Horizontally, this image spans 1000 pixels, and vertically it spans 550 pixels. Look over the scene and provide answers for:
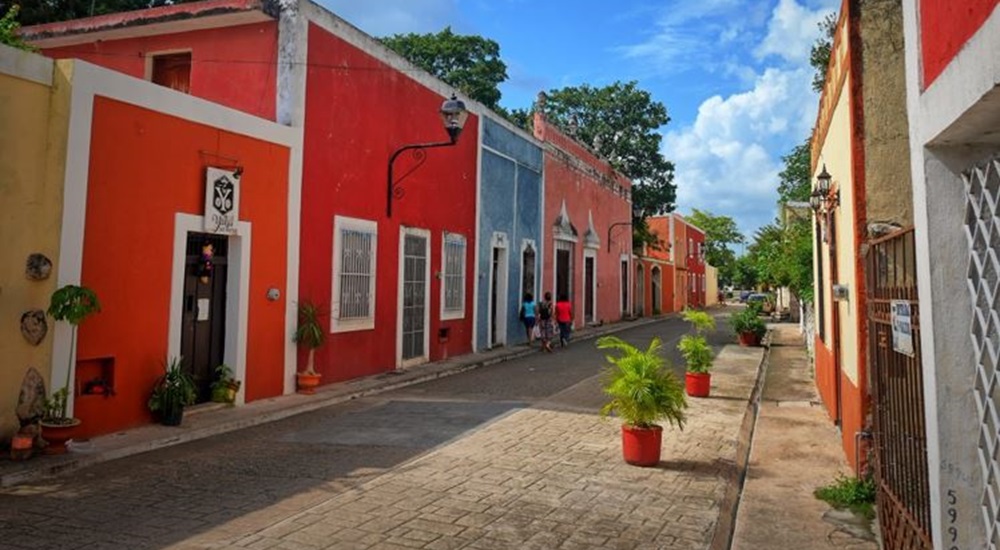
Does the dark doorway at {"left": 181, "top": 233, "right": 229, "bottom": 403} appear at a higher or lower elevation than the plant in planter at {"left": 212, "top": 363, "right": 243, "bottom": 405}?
higher

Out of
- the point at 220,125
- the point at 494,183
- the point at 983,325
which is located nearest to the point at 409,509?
the point at 983,325

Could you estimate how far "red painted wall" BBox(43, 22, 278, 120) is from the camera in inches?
403

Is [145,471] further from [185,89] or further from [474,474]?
[185,89]

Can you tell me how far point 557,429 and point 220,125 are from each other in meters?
5.76

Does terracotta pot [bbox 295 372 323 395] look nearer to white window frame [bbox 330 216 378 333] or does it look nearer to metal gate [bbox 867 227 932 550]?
white window frame [bbox 330 216 378 333]

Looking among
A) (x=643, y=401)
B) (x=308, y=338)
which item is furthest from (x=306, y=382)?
(x=643, y=401)

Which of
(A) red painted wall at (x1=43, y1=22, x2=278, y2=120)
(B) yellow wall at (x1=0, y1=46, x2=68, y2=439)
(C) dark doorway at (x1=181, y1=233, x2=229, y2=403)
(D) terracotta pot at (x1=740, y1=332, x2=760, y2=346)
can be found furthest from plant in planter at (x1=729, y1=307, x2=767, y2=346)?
(B) yellow wall at (x1=0, y1=46, x2=68, y2=439)

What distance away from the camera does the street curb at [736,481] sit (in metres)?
4.66

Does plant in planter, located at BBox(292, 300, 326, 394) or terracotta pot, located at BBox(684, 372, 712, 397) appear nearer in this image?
plant in planter, located at BBox(292, 300, 326, 394)

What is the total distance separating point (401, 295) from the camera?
12734 mm

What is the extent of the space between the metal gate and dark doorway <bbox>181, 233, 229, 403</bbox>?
752cm

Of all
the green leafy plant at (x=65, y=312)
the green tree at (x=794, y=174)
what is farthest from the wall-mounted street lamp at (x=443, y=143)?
the green tree at (x=794, y=174)

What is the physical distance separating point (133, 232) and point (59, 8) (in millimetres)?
14013

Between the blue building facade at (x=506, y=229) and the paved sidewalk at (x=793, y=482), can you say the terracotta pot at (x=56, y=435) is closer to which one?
the paved sidewalk at (x=793, y=482)
